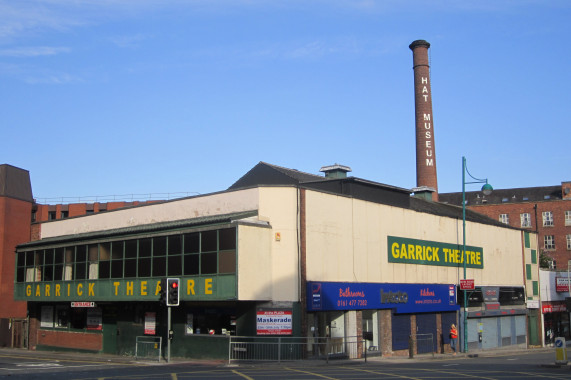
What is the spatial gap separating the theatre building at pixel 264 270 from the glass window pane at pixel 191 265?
0.05 meters

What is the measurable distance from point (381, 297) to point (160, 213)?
539 inches

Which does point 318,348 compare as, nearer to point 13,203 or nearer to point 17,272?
point 17,272

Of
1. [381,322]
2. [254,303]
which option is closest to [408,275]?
[381,322]

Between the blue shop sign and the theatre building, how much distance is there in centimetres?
7

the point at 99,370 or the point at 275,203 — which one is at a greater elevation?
the point at 275,203

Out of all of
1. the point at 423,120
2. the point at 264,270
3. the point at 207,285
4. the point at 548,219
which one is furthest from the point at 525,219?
the point at 207,285

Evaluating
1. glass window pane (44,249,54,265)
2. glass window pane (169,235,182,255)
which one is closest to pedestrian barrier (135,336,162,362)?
glass window pane (169,235,182,255)

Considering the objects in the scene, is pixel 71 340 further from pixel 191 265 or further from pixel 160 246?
pixel 191 265

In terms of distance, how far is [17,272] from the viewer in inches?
1689

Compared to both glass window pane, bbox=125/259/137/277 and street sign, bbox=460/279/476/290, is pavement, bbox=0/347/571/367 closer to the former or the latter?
street sign, bbox=460/279/476/290

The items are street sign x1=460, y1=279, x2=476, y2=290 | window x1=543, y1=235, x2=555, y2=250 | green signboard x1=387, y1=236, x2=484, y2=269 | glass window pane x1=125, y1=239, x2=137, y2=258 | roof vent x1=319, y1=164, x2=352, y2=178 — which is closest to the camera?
glass window pane x1=125, y1=239, x2=137, y2=258

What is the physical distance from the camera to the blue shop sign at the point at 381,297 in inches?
1260

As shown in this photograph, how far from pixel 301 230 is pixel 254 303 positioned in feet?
14.2

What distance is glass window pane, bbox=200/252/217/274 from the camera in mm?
30375
